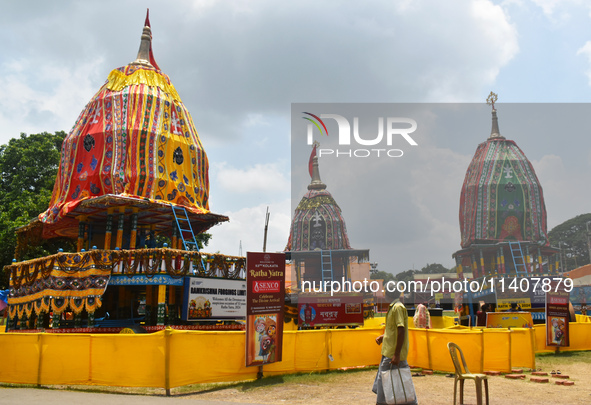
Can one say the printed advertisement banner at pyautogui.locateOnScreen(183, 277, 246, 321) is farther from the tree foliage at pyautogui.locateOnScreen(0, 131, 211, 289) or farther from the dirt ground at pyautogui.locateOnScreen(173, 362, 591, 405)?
the tree foliage at pyautogui.locateOnScreen(0, 131, 211, 289)

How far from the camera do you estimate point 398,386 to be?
709cm

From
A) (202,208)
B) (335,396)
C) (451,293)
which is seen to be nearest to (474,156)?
(451,293)

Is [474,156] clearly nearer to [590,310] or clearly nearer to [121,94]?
[590,310]

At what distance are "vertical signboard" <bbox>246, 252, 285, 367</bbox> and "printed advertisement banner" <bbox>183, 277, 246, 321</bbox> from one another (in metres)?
8.37

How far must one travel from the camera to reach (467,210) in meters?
57.2

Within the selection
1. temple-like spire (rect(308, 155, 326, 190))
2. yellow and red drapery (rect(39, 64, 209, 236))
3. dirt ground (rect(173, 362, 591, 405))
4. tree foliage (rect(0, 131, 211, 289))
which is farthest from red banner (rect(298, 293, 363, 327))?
temple-like spire (rect(308, 155, 326, 190))

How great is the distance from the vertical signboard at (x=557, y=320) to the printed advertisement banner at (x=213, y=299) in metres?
11.4

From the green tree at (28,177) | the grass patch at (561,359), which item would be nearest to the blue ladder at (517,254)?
the grass patch at (561,359)

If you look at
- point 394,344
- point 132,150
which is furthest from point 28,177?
point 394,344

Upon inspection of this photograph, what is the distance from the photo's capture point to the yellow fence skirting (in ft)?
32.3

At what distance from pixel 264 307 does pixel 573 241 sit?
106m

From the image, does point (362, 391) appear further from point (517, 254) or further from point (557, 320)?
point (517, 254)

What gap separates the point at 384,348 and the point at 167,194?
1734 centimetres

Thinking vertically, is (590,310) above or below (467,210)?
below
